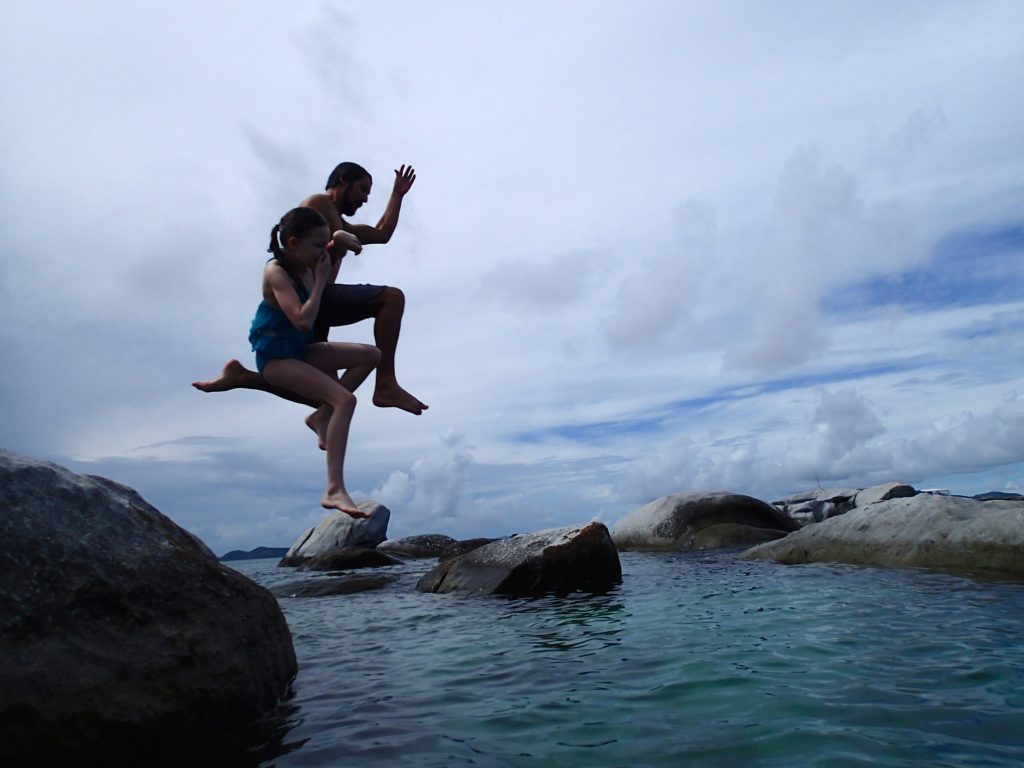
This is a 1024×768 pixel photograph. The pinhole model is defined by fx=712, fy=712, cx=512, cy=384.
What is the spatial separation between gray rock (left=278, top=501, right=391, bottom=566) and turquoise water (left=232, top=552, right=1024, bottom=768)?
15.4 m

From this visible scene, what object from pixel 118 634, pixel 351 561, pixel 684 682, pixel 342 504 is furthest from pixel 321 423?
pixel 351 561

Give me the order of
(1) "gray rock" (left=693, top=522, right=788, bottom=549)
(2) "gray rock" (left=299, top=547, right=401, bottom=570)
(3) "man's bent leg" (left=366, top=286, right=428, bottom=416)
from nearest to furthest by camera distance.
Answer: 1. (3) "man's bent leg" (left=366, top=286, right=428, bottom=416)
2. (1) "gray rock" (left=693, top=522, right=788, bottom=549)
3. (2) "gray rock" (left=299, top=547, right=401, bottom=570)

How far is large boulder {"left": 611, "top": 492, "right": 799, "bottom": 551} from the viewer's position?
1790 centimetres

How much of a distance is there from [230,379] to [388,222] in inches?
65.0

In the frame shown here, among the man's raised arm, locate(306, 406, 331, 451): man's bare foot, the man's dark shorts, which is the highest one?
the man's raised arm

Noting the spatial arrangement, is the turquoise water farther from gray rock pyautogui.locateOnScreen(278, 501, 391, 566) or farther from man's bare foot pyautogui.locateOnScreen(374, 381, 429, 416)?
gray rock pyautogui.locateOnScreen(278, 501, 391, 566)

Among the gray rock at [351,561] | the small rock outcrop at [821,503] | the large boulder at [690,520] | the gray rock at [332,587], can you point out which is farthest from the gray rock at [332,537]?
the small rock outcrop at [821,503]

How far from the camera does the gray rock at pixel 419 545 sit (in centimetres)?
2344

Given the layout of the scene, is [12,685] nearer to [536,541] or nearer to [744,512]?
[536,541]

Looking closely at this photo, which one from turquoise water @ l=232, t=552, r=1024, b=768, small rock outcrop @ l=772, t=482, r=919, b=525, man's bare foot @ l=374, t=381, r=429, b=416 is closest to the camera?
turquoise water @ l=232, t=552, r=1024, b=768

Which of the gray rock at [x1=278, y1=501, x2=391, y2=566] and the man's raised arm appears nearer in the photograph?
the man's raised arm

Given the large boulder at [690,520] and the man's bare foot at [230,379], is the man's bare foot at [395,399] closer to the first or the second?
the man's bare foot at [230,379]

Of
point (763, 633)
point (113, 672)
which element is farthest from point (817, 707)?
point (113, 672)

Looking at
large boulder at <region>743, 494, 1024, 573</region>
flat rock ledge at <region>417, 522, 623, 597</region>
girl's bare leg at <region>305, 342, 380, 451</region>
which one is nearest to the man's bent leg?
girl's bare leg at <region>305, 342, 380, 451</region>
